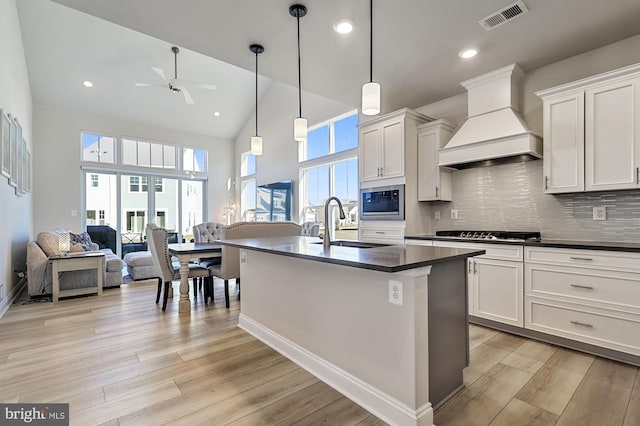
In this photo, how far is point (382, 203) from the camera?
4004mm

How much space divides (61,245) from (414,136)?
5.01 metres

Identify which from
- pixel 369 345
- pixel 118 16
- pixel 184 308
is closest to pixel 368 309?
pixel 369 345

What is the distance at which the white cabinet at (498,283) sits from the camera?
2.77 metres

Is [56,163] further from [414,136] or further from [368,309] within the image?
[368,309]

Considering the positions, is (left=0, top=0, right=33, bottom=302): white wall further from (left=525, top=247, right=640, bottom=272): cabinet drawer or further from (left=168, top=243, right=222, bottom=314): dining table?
(left=525, top=247, right=640, bottom=272): cabinet drawer

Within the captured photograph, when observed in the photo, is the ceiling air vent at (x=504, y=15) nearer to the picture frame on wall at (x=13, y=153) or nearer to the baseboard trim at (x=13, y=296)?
the picture frame on wall at (x=13, y=153)

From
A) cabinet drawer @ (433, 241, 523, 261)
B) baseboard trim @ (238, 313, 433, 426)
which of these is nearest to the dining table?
baseboard trim @ (238, 313, 433, 426)

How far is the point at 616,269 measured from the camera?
7.50 feet

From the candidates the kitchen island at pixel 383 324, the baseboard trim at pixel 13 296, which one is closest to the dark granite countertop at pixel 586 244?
the kitchen island at pixel 383 324

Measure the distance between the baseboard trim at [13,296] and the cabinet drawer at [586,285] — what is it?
5.46m

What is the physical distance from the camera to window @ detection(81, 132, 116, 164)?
22.1 feet

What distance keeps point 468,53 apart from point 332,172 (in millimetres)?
3228

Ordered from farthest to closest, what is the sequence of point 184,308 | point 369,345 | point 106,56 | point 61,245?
point 106,56
point 61,245
point 184,308
point 369,345

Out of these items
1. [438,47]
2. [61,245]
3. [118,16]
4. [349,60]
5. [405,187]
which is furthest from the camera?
[61,245]
